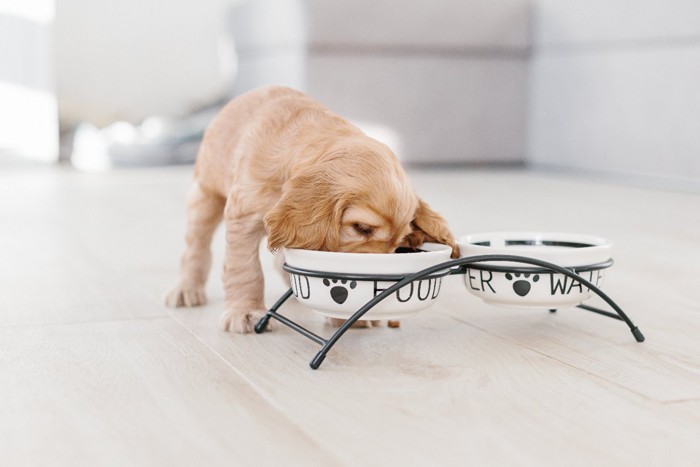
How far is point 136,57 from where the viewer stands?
6.33 meters

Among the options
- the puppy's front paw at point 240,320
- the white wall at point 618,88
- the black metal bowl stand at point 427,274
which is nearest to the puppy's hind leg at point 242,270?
the puppy's front paw at point 240,320

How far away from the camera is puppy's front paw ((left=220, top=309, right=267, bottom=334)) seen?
1509 mm

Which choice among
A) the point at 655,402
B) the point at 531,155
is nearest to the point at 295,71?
the point at 531,155

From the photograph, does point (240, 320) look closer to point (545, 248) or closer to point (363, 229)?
point (363, 229)

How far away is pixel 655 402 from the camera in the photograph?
44.2 inches

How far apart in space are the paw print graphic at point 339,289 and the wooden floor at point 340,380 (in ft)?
0.32

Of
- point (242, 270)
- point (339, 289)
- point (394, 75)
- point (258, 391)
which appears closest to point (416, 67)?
point (394, 75)

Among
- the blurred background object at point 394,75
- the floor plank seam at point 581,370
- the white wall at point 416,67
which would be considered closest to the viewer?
the floor plank seam at point 581,370

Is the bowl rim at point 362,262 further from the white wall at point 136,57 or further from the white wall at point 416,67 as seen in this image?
the white wall at point 136,57

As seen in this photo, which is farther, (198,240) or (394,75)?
(394,75)

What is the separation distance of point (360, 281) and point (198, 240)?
2.15ft

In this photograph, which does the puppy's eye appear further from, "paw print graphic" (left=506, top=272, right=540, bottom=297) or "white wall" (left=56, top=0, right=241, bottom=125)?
"white wall" (left=56, top=0, right=241, bottom=125)

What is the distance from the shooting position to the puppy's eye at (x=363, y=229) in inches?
52.3

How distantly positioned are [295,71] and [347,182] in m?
3.65
